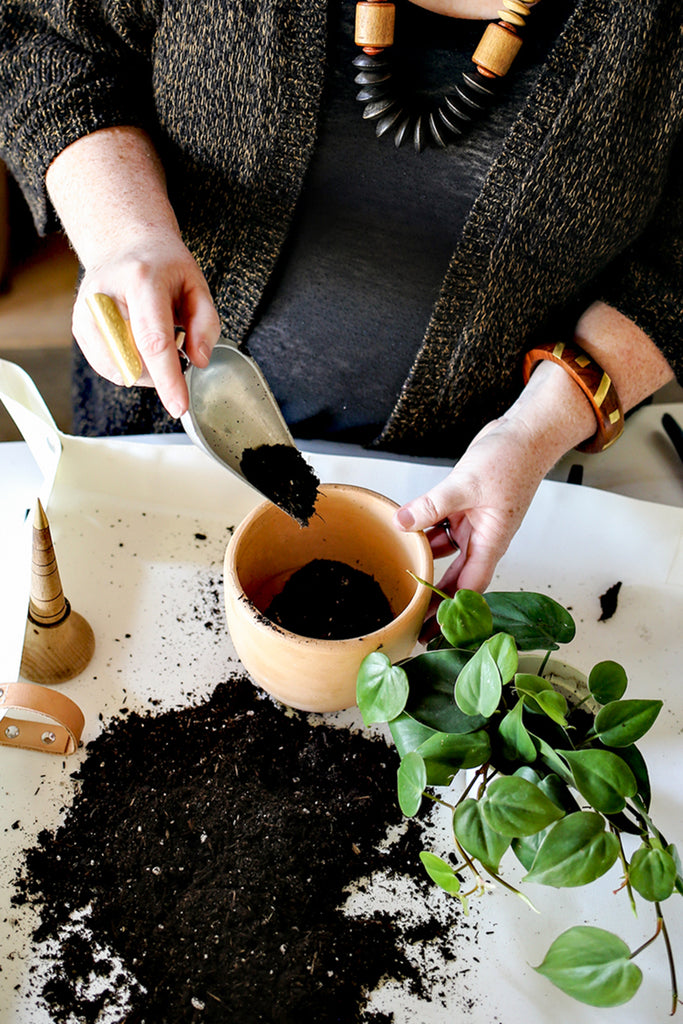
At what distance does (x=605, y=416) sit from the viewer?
35.6 inches

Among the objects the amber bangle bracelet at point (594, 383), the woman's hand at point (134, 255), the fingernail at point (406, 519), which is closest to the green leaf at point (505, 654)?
the fingernail at point (406, 519)

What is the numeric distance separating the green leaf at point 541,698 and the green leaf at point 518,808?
49mm

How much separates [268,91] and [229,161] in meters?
0.10

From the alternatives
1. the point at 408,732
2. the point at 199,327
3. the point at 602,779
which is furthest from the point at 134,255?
the point at 602,779

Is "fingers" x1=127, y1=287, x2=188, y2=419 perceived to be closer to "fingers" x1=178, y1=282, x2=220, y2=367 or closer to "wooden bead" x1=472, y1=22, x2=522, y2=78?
"fingers" x1=178, y1=282, x2=220, y2=367

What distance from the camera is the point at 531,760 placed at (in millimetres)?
524

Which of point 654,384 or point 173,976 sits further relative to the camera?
point 654,384

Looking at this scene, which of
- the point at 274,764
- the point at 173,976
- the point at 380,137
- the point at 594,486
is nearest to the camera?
the point at 173,976

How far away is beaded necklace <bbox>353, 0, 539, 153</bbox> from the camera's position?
30.7 inches

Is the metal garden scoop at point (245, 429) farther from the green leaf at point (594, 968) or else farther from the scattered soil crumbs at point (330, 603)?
the green leaf at point (594, 968)

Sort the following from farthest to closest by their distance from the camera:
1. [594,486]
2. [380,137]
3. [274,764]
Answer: [594,486]
[380,137]
[274,764]

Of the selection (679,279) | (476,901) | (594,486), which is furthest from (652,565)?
(476,901)

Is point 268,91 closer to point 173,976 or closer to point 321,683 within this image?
point 321,683

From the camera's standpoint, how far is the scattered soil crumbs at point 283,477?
2.42 feet
